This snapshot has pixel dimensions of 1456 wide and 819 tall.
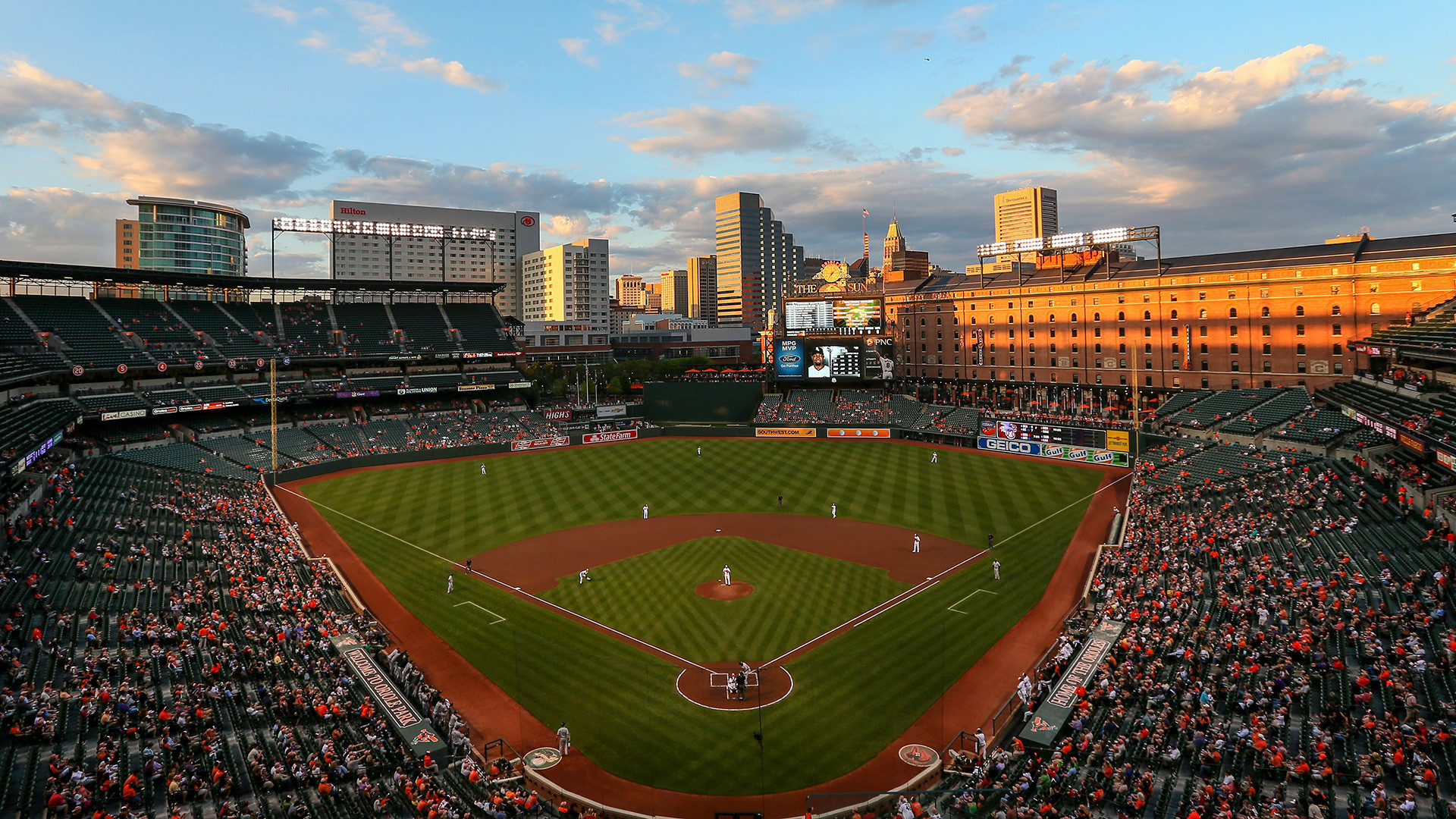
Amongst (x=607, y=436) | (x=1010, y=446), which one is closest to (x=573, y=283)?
(x=607, y=436)

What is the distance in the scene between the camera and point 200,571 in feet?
90.2

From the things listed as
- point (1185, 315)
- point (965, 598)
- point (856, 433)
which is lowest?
point (965, 598)

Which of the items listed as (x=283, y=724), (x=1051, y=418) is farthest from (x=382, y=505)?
(x=1051, y=418)

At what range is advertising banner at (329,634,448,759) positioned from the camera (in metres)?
18.6

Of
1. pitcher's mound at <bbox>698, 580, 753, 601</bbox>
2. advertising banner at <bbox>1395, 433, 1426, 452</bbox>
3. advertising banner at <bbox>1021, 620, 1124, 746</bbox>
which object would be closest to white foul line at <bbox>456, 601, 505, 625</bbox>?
pitcher's mound at <bbox>698, 580, 753, 601</bbox>

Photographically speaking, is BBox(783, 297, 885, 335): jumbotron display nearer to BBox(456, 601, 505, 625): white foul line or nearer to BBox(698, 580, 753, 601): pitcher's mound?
BBox(698, 580, 753, 601): pitcher's mound

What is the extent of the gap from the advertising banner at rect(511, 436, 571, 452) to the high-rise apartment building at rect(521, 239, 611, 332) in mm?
102478

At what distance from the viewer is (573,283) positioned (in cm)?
17175

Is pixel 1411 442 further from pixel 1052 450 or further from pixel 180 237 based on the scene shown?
pixel 180 237

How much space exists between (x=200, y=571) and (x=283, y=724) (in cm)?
1283

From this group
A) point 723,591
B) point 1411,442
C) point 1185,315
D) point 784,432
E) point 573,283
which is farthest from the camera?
point 573,283

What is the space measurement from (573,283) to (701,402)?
105051 mm

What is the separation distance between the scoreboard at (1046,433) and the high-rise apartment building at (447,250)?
431 ft

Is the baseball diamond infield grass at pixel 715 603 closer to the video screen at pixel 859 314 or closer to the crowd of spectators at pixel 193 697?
the crowd of spectators at pixel 193 697
